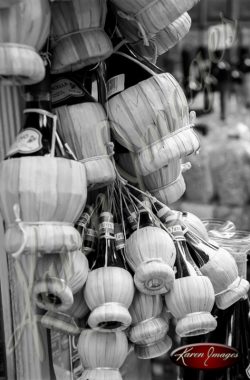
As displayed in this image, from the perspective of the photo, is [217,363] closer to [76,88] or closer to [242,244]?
[242,244]

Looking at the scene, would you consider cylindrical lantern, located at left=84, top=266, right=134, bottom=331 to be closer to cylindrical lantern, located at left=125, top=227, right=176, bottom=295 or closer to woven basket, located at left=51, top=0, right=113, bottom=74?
cylindrical lantern, located at left=125, top=227, right=176, bottom=295

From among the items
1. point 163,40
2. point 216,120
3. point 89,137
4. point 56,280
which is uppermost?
point 163,40

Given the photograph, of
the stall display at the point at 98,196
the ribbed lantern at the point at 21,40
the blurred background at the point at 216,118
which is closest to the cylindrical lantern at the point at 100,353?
the stall display at the point at 98,196

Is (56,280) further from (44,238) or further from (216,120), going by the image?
(216,120)

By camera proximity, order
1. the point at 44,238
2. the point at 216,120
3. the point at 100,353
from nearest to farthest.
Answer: the point at 44,238
the point at 100,353
the point at 216,120

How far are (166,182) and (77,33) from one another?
24cm

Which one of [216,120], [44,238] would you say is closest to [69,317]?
[44,238]

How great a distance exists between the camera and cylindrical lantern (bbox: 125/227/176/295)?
0.70m

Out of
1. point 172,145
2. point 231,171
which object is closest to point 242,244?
point 172,145

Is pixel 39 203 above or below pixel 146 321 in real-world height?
above

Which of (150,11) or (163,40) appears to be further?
(163,40)

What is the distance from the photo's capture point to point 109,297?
0.68m

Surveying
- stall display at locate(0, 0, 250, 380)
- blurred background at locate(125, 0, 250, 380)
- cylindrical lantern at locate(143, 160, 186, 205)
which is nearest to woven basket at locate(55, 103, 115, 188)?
stall display at locate(0, 0, 250, 380)

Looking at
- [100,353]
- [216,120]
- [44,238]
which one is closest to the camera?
[44,238]
